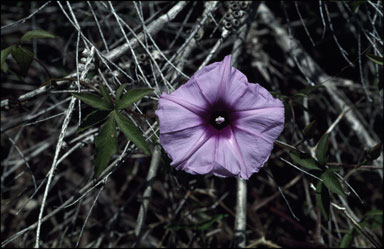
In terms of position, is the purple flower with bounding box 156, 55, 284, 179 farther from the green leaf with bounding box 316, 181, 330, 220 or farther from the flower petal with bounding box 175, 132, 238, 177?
the green leaf with bounding box 316, 181, 330, 220

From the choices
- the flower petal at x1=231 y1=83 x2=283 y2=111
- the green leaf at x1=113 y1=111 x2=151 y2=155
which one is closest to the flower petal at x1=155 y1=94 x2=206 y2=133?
the green leaf at x1=113 y1=111 x2=151 y2=155

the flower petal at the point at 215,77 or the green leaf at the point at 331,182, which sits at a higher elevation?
the flower petal at the point at 215,77

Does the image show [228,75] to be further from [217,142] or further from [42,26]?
[42,26]

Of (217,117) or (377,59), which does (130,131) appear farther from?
(377,59)

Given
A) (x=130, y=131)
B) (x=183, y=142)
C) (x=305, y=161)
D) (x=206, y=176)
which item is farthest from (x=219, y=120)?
(x=206, y=176)

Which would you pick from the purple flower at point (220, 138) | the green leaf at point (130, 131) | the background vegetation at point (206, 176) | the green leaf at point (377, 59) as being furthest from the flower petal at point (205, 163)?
the green leaf at point (377, 59)

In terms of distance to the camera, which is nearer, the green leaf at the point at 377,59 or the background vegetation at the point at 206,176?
the green leaf at the point at 377,59

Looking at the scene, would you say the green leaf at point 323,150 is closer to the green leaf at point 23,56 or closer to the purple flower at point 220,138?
the purple flower at point 220,138
